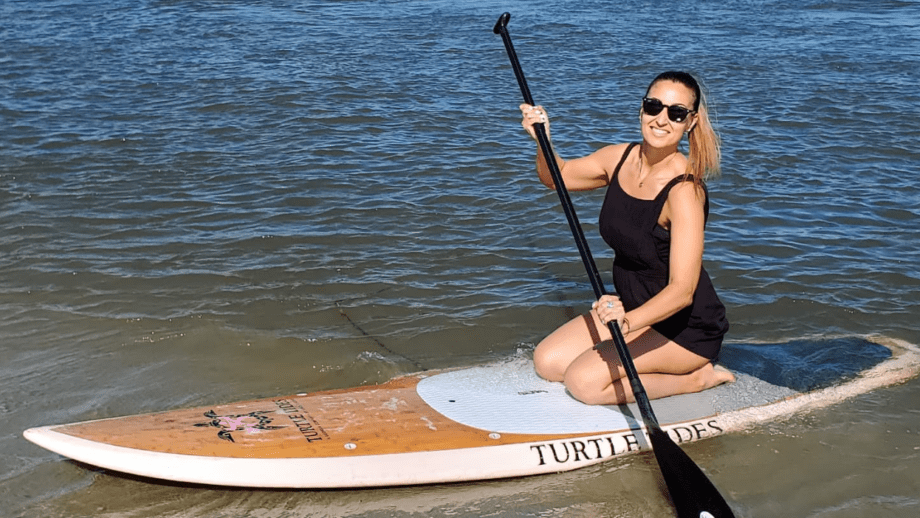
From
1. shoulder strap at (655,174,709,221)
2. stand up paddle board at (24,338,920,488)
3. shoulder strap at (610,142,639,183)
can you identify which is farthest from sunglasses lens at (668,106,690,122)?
stand up paddle board at (24,338,920,488)

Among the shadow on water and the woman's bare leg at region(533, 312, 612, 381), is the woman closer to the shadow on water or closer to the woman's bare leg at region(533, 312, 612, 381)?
the woman's bare leg at region(533, 312, 612, 381)

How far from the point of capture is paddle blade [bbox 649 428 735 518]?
12.0 feet

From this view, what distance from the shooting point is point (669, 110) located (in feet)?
12.8

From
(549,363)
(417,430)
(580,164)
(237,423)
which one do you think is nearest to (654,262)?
(580,164)

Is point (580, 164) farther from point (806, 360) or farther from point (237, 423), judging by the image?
point (237, 423)

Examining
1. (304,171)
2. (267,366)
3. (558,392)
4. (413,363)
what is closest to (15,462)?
(267,366)

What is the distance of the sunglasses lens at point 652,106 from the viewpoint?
3910mm

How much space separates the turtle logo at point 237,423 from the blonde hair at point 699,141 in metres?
1.96

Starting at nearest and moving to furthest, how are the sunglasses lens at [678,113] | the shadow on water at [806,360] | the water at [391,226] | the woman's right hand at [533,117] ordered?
the sunglasses lens at [678,113] → the water at [391,226] → the woman's right hand at [533,117] → the shadow on water at [806,360]

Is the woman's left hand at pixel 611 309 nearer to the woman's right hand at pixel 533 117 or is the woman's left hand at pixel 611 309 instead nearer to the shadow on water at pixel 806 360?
the woman's right hand at pixel 533 117

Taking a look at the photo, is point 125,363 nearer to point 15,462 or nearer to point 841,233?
point 15,462

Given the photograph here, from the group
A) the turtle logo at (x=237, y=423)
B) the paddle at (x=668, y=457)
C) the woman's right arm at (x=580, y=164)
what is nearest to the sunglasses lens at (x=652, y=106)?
the woman's right arm at (x=580, y=164)

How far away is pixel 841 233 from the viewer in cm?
677

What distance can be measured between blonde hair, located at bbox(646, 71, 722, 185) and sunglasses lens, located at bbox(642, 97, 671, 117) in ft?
0.19
